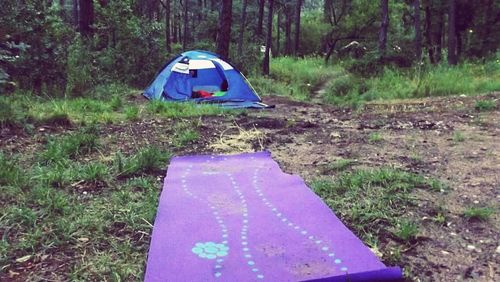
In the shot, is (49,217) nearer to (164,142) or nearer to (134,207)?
(134,207)

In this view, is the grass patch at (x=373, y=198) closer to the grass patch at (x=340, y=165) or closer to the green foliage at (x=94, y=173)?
the grass patch at (x=340, y=165)

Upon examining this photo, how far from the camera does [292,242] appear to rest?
2.24m

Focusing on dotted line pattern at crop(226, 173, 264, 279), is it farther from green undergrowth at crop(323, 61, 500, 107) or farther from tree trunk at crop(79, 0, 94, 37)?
tree trunk at crop(79, 0, 94, 37)

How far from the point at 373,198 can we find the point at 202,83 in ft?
17.5

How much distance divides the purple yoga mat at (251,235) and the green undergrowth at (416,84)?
473 centimetres

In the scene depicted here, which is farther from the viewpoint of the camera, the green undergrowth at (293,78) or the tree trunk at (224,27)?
the green undergrowth at (293,78)

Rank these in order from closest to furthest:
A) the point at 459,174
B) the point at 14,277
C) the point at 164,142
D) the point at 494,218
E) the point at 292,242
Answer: the point at 14,277 → the point at 292,242 → the point at 494,218 → the point at 459,174 → the point at 164,142

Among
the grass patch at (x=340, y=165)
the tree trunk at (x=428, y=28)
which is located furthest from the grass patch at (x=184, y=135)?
the tree trunk at (x=428, y=28)

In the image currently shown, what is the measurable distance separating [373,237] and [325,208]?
37 centimetres

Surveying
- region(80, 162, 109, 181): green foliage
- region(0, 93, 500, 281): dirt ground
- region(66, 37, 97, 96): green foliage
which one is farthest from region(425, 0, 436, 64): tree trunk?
region(80, 162, 109, 181): green foliage

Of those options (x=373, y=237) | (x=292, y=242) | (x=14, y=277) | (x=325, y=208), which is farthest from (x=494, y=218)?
(x=14, y=277)

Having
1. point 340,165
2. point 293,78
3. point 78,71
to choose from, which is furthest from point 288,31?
point 340,165

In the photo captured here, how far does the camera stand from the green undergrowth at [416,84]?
26.3 feet

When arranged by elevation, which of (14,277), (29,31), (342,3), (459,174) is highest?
(342,3)
